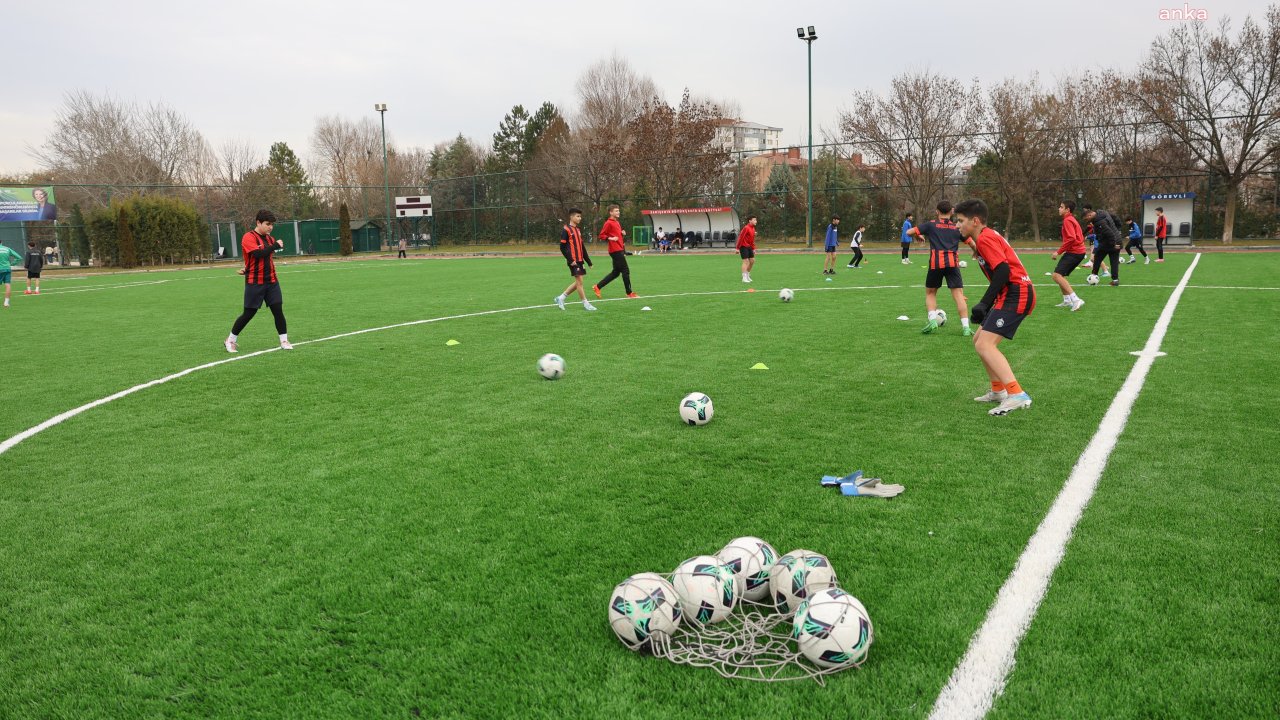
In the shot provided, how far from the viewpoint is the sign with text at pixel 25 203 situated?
40.4 m

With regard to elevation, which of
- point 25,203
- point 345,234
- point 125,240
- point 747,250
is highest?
point 25,203

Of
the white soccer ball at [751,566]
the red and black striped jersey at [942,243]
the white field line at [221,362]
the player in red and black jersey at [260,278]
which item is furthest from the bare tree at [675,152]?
the white soccer ball at [751,566]

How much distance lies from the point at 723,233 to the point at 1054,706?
44.9m

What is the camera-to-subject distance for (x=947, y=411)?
6.48m

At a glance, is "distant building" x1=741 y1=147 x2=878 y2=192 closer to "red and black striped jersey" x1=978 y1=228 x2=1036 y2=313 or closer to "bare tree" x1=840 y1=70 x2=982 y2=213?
"bare tree" x1=840 y1=70 x2=982 y2=213

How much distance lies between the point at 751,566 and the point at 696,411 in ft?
9.41

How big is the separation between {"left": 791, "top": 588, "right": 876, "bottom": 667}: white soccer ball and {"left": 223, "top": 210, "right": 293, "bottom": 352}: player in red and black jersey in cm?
916

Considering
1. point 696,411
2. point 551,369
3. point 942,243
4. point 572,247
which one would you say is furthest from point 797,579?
point 572,247

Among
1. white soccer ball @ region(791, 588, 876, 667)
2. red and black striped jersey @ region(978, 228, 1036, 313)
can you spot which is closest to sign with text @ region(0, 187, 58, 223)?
red and black striped jersey @ region(978, 228, 1036, 313)

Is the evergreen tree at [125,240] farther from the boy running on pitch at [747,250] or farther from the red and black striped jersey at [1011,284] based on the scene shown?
the red and black striped jersey at [1011,284]

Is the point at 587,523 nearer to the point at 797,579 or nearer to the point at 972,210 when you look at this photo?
the point at 797,579

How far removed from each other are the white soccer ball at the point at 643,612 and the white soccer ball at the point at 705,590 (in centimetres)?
9

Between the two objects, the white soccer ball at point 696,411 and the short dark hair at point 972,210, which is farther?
the short dark hair at point 972,210

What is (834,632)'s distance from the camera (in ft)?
9.36
